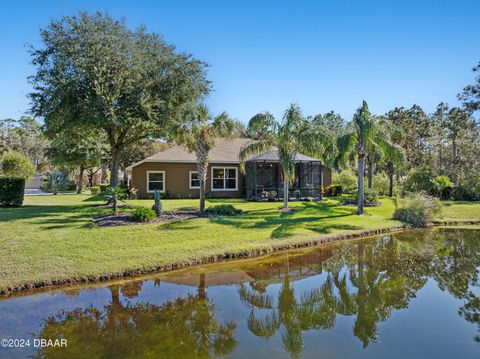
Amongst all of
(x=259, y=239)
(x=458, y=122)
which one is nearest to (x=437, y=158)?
(x=458, y=122)

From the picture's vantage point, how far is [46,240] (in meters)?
9.62

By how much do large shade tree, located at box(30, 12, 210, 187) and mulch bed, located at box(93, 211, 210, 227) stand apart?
15.3 ft

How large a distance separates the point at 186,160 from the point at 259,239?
12285mm

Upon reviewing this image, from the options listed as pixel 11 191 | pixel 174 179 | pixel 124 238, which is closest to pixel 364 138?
pixel 124 238

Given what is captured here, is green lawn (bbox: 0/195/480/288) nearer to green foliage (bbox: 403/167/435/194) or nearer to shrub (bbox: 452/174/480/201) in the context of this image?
green foliage (bbox: 403/167/435/194)

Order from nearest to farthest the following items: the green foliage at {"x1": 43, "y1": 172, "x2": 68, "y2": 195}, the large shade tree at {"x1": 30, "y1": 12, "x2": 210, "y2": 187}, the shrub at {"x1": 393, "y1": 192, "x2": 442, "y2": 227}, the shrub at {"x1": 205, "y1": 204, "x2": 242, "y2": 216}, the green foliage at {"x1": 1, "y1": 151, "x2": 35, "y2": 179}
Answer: the shrub at {"x1": 205, "y1": 204, "x2": 242, "y2": 216}
the large shade tree at {"x1": 30, "y1": 12, "x2": 210, "y2": 187}
the shrub at {"x1": 393, "y1": 192, "x2": 442, "y2": 227}
the green foliage at {"x1": 1, "y1": 151, "x2": 35, "y2": 179}
the green foliage at {"x1": 43, "y1": 172, "x2": 68, "y2": 195}

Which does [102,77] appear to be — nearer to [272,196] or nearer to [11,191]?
[11,191]

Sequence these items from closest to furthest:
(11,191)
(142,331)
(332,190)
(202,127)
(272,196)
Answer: (142,331)
(202,127)
(11,191)
(272,196)
(332,190)

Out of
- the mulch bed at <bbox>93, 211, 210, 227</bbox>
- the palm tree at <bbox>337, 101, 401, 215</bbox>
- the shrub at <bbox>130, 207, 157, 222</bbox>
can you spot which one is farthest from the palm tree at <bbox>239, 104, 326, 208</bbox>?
the shrub at <bbox>130, 207, 157, 222</bbox>

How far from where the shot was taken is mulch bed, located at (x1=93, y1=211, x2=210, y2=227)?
11.8 m

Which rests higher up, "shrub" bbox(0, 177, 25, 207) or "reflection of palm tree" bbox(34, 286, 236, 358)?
"shrub" bbox(0, 177, 25, 207)

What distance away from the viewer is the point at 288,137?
1634 cm

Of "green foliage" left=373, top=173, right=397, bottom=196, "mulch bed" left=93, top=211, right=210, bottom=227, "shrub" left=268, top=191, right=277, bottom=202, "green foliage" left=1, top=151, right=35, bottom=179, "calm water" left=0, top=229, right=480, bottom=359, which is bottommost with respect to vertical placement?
"calm water" left=0, top=229, right=480, bottom=359

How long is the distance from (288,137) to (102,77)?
928 centimetres
